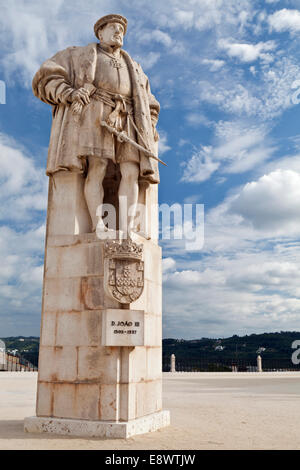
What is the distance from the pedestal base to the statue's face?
7.53 m

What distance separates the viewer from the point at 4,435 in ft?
23.8

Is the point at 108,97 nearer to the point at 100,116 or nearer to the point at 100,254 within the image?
the point at 100,116

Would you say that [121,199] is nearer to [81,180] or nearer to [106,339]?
[81,180]

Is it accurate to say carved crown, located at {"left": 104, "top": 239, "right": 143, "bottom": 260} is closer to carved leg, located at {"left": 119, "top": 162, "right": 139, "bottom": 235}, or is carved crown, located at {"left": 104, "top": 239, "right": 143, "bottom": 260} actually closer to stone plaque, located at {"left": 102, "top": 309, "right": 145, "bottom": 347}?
carved leg, located at {"left": 119, "top": 162, "right": 139, "bottom": 235}

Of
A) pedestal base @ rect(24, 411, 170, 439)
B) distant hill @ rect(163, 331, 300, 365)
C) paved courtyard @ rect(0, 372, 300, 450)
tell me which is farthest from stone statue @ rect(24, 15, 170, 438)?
distant hill @ rect(163, 331, 300, 365)

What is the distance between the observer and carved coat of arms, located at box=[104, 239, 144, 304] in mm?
7492

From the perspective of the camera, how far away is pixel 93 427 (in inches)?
277

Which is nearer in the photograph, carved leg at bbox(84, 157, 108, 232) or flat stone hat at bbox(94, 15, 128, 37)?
carved leg at bbox(84, 157, 108, 232)

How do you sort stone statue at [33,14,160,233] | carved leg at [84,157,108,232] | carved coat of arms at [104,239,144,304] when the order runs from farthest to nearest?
stone statue at [33,14,160,233] → carved leg at [84,157,108,232] → carved coat of arms at [104,239,144,304]

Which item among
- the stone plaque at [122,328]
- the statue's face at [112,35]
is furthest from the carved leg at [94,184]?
the statue's face at [112,35]

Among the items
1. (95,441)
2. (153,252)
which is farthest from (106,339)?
(153,252)

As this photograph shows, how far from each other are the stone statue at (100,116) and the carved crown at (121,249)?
64 cm

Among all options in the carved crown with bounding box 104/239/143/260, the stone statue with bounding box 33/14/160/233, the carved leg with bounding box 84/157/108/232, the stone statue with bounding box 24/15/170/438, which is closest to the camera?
the stone statue with bounding box 24/15/170/438

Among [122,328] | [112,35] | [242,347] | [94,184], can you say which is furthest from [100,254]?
[242,347]
